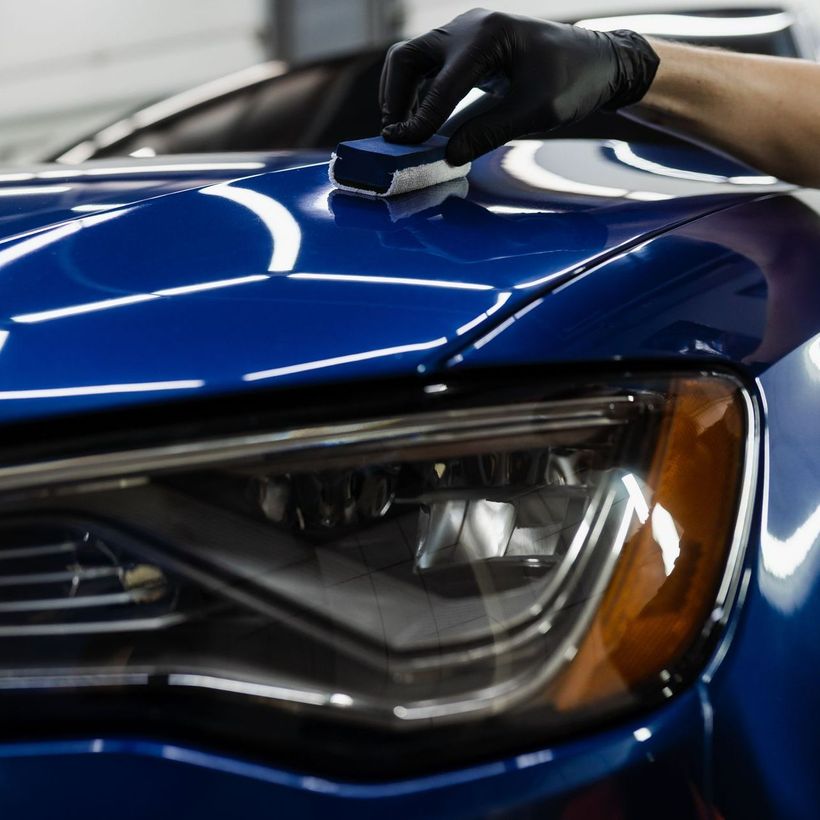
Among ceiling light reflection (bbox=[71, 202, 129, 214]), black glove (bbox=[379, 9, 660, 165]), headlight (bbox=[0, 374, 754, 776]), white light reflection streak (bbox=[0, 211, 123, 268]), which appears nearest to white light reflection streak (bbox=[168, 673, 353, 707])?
headlight (bbox=[0, 374, 754, 776])

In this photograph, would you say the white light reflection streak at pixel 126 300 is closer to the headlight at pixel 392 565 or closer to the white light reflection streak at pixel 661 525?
the headlight at pixel 392 565

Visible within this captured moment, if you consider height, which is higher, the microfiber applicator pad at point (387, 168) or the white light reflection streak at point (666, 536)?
the microfiber applicator pad at point (387, 168)

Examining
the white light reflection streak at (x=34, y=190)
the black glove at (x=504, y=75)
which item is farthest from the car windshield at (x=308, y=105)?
the white light reflection streak at (x=34, y=190)

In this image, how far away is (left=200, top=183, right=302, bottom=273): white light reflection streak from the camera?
2.44 feet

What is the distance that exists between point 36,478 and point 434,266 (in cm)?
30

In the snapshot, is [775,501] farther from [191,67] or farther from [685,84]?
[191,67]

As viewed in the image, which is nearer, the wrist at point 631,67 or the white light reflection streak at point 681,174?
the white light reflection streak at point 681,174

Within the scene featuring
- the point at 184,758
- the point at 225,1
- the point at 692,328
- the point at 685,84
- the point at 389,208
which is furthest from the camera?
the point at 225,1

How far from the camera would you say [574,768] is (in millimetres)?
572

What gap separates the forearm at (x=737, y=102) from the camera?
1.22 metres

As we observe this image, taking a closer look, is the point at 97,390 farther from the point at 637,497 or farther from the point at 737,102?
the point at 737,102

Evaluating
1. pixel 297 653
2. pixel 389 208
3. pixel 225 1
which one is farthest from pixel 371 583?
pixel 225 1

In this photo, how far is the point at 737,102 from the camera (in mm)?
1312

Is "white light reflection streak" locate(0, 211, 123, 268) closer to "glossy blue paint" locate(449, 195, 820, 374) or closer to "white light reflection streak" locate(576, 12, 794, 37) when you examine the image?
"glossy blue paint" locate(449, 195, 820, 374)
